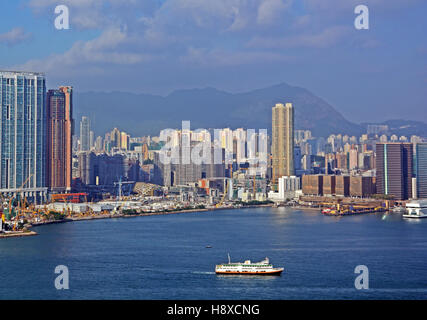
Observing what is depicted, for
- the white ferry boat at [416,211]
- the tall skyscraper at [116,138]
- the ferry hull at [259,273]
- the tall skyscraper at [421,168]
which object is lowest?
the ferry hull at [259,273]

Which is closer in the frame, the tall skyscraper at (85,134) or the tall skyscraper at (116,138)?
the tall skyscraper at (85,134)

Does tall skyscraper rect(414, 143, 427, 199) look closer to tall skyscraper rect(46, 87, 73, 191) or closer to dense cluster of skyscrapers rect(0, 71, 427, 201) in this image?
dense cluster of skyscrapers rect(0, 71, 427, 201)

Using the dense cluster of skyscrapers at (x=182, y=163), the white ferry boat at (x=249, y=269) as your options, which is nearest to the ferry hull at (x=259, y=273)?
the white ferry boat at (x=249, y=269)

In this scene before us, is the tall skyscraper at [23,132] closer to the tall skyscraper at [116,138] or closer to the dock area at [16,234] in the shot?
the dock area at [16,234]

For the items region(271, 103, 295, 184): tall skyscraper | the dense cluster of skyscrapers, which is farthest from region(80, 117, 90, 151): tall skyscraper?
region(271, 103, 295, 184): tall skyscraper

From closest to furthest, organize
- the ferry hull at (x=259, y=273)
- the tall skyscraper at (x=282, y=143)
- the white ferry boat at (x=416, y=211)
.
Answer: the ferry hull at (x=259, y=273) < the white ferry boat at (x=416, y=211) < the tall skyscraper at (x=282, y=143)

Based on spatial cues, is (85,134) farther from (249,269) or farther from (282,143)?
(249,269)
